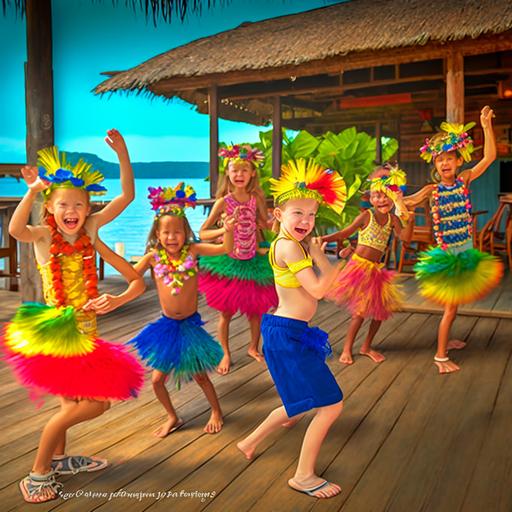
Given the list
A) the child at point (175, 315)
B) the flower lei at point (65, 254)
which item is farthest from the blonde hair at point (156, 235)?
the flower lei at point (65, 254)

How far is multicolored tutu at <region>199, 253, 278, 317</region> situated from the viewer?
3822 mm

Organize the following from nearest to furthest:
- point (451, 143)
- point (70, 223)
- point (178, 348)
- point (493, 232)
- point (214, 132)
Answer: point (70, 223) < point (178, 348) < point (451, 143) < point (493, 232) < point (214, 132)

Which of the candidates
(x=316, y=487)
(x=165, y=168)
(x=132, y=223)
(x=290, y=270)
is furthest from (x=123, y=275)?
(x=165, y=168)

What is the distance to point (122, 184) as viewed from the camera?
7.93ft

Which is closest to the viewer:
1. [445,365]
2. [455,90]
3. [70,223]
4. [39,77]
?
[70,223]

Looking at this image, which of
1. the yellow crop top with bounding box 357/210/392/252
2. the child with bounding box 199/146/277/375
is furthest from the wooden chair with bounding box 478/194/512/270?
the child with bounding box 199/146/277/375

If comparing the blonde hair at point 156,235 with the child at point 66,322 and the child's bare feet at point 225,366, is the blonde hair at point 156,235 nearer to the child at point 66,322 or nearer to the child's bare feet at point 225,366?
the child at point 66,322

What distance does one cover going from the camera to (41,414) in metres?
3.06

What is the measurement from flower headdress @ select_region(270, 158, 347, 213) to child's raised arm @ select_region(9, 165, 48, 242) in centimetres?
90

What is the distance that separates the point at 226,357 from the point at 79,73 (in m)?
60.8

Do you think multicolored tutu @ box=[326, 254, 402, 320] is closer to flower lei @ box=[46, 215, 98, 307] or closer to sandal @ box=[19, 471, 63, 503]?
flower lei @ box=[46, 215, 98, 307]

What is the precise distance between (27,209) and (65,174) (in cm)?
19

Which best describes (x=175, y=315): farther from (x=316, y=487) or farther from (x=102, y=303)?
(x=316, y=487)

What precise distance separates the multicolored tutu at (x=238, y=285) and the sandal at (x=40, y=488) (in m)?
1.78
